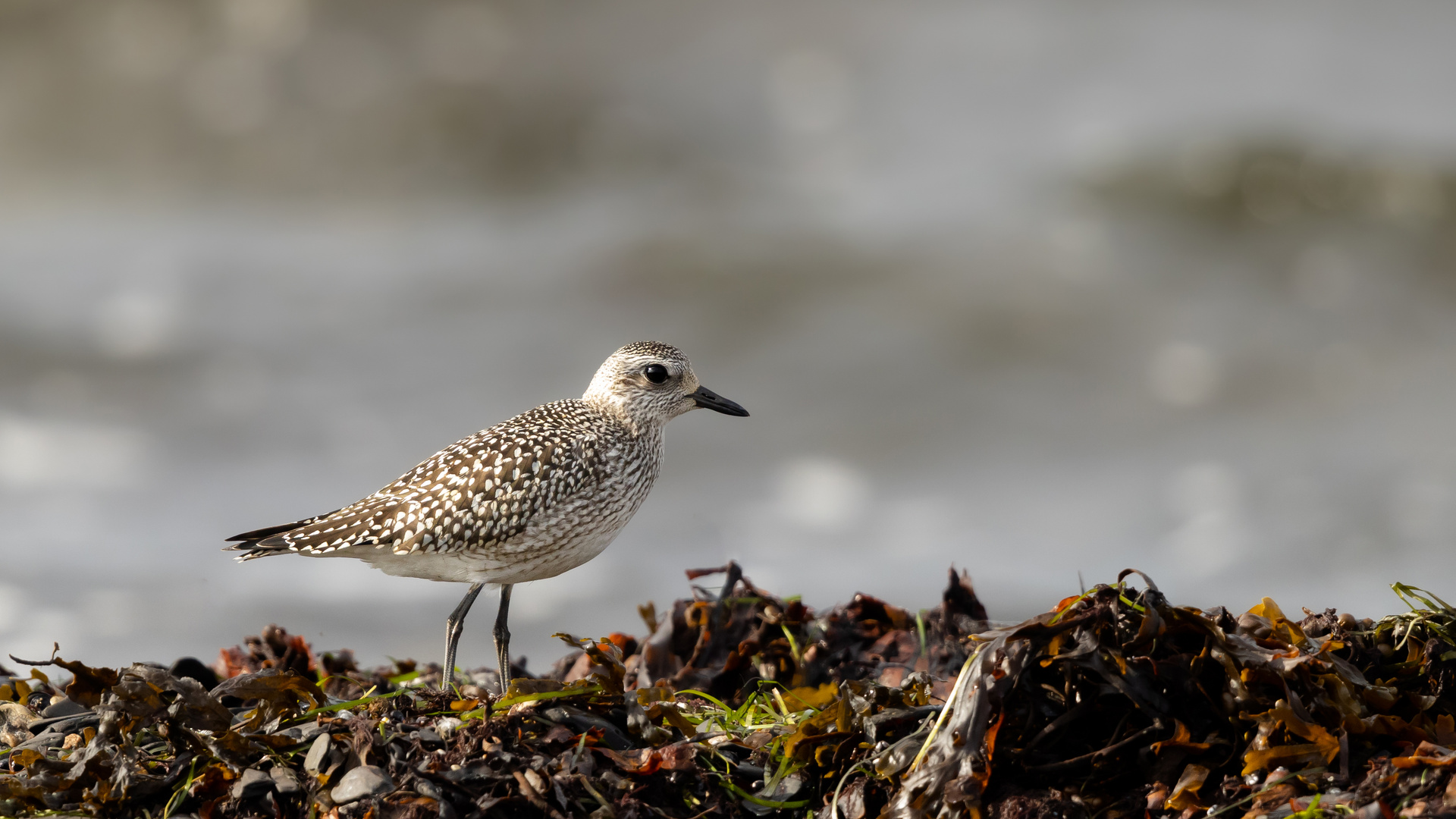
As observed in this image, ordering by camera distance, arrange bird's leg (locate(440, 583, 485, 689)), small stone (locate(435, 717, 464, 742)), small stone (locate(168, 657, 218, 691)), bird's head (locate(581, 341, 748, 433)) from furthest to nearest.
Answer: bird's head (locate(581, 341, 748, 433))
bird's leg (locate(440, 583, 485, 689))
small stone (locate(168, 657, 218, 691))
small stone (locate(435, 717, 464, 742))

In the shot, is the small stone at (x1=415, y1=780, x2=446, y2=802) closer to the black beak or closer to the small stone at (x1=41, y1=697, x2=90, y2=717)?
the small stone at (x1=41, y1=697, x2=90, y2=717)

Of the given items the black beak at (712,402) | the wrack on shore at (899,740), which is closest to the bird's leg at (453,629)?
the wrack on shore at (899,740)

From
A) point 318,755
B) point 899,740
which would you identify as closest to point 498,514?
point 318,755

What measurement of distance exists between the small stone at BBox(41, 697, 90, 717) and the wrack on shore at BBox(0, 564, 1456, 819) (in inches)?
2.3

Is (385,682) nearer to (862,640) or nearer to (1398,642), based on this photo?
(862,640)

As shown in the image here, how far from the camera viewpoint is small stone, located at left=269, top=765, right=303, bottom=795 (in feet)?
10.3

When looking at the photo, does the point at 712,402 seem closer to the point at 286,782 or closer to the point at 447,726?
the point at 447,726

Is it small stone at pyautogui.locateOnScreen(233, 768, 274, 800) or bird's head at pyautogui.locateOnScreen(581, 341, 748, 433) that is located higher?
bird's head at pyautogui.locateOnScreen(581, 341, 748, 433)

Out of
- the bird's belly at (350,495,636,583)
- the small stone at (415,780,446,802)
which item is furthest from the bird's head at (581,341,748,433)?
the small stone at (415,780,446,802)

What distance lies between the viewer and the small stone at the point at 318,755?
315 cm

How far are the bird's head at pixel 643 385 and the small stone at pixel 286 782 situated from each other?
2508 millimetres

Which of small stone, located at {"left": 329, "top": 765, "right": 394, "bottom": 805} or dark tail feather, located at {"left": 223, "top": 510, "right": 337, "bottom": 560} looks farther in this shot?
dark tail feather, located at {"left": 223, "top": 510, "right": 337, "bottom": 560}

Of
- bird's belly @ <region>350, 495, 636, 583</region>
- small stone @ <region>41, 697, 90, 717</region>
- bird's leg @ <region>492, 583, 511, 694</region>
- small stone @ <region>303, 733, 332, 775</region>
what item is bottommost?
small stone @ <region>303, 733, 332, 775</region>

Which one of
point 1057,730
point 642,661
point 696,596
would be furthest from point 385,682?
point 1057,730
